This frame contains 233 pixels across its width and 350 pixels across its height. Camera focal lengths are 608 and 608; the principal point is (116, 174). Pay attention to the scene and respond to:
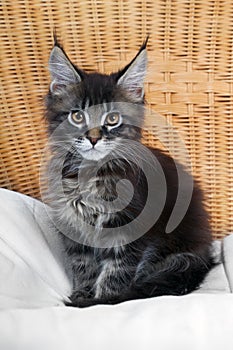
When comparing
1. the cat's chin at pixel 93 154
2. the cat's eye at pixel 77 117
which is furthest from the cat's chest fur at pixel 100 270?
the cat's eye at pixel 77 117

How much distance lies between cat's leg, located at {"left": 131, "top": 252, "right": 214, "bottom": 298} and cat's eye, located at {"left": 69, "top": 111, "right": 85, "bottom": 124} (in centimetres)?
44

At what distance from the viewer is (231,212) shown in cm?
212

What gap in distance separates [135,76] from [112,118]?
155 millimetres

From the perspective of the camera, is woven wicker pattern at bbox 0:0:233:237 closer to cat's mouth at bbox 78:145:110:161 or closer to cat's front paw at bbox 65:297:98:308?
cat's mouth at bbox 78:145:110:161

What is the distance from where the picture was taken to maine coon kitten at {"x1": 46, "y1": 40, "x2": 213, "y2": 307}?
1.67m

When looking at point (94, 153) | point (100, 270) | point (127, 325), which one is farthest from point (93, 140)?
point (127, 325)

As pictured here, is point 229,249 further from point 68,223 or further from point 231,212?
point 68,223

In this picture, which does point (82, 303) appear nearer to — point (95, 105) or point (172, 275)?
point (172, 275)

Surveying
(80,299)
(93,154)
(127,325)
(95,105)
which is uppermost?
(95,105)

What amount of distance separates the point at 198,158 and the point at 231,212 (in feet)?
0.73

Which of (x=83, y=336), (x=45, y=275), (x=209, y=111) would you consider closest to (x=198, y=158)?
(x=209, y=111)

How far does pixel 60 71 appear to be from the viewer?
1.72 m

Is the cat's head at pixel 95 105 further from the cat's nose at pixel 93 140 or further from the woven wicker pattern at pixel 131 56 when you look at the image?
the woven wicker pattern at pixel 131 56

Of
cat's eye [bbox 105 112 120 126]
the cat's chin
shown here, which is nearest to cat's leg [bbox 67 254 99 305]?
the cat's chin
